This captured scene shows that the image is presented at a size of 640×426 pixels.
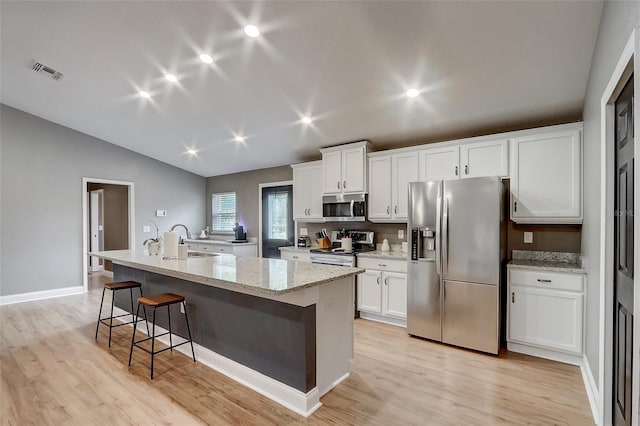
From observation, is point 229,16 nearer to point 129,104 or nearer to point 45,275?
point 129,104

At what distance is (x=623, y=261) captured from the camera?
1.69 meters

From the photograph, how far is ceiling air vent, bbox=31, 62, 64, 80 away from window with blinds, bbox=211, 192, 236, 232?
3431 mm

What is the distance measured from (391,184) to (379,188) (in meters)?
0.18

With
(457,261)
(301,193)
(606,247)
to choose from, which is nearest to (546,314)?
(457,261)

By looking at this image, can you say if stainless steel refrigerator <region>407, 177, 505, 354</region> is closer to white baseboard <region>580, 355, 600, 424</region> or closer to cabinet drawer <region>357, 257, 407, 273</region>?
cabinet drawer <region>357, 257, 407, 273</region>

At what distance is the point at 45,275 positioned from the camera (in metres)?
5.09

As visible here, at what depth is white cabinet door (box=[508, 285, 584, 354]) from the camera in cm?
271

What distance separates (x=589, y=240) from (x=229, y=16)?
3347mm

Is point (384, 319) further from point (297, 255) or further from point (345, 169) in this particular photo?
point (345, 169)

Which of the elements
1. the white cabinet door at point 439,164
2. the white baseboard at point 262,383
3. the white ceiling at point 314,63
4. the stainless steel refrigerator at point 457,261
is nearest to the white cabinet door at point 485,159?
the white cabinet door at point 439,164

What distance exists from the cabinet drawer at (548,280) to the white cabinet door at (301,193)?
2935 mm

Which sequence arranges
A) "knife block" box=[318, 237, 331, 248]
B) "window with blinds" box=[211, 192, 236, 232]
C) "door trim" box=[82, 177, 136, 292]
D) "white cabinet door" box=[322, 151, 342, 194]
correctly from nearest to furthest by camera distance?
"white cabinet door" box=[322, 151, 342, 194] → "knife block" box=[318, 237, 331, 248] → "door trim" box=[82, 177, 136, 292] → "window with blinds" box=[211, 192, 236, 232]

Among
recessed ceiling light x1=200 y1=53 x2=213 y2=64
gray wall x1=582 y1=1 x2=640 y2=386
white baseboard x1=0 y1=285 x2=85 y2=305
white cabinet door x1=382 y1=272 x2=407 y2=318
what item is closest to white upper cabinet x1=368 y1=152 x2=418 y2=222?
white cabinet door x1=382 y1=272 x2=407 y2=318

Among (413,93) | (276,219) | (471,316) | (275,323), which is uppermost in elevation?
(413,93)
